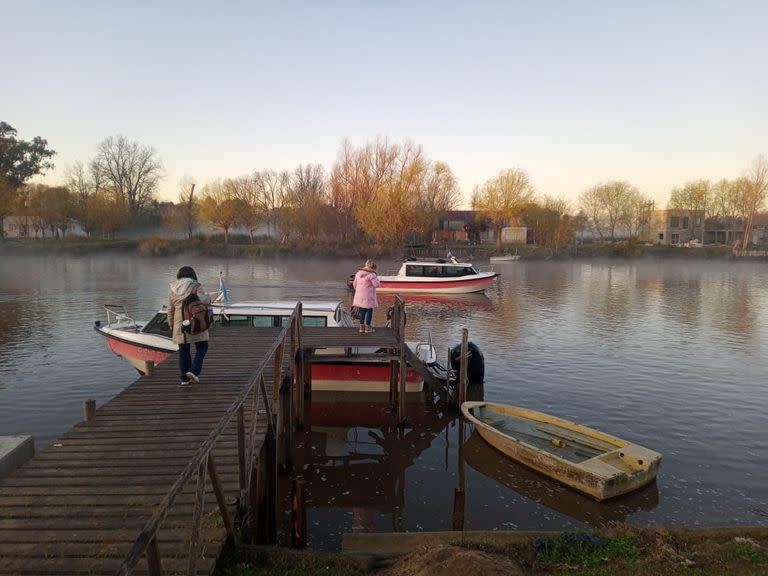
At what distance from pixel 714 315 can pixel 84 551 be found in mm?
33243

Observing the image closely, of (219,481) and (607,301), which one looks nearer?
(219,481)

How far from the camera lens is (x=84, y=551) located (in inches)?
198

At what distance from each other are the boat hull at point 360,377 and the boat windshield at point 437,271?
944 inches

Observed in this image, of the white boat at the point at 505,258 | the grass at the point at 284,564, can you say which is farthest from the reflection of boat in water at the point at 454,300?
the white boat at the point at 505,258

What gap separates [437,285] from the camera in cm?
3844

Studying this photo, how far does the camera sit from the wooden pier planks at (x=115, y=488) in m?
5.02

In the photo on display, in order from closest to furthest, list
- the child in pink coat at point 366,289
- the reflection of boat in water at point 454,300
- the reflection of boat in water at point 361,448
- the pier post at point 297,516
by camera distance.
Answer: the pier post at point 297,516, the reflection of boat in water at point 361,448, the child in pink coat at point 366,289, the reflection of boat in water at point 454,300

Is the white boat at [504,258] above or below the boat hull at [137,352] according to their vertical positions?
above

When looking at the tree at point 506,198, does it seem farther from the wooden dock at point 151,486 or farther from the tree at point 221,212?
the wooden dock at point 151,486

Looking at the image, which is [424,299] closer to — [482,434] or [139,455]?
[482,434]

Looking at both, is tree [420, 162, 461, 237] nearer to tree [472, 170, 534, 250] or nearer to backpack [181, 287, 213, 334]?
tree [472, 170, 534, 250]

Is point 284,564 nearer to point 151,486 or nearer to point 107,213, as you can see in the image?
point 151,486

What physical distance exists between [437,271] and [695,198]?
86198 mm

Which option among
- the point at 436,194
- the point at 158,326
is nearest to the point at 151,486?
the point at 158,326
